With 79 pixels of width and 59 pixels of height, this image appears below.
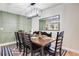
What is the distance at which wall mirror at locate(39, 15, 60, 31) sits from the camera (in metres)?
1.45

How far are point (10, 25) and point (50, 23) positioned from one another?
0.74 meters

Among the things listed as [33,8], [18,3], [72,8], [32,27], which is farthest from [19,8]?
[72,8]

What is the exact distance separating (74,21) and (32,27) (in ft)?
2.55

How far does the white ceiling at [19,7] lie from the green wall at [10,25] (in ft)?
0.24

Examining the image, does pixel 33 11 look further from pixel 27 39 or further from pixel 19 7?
pixel 27 39

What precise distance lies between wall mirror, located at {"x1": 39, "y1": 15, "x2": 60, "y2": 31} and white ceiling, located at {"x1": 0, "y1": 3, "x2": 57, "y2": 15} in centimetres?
22

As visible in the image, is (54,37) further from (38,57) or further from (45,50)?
(38,57)

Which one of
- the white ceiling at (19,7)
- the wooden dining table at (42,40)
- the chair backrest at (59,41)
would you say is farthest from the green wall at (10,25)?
the chair backrest at (59,41)

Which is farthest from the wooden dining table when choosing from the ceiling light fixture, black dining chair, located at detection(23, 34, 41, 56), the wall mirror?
the ceiling light fixture

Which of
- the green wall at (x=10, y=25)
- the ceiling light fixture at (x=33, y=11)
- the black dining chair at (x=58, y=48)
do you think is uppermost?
the ceiling light fixture at (x=33, y=11)

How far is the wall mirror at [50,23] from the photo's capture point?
145 cm

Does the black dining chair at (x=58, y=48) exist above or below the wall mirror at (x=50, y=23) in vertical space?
below

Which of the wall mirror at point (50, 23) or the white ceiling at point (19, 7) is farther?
the wall mirror at point (50, 23)

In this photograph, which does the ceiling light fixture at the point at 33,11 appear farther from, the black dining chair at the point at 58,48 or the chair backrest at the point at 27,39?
the black dining chair at the point at 58,48
